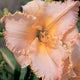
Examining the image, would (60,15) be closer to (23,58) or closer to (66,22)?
(66,22)

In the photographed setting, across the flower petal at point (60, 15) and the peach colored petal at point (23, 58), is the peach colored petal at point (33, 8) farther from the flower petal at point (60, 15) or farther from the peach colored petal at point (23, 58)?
the peach colored petal at point (23, 58)

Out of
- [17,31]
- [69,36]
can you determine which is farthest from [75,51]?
[17,31]

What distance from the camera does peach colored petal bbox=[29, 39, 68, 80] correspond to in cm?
42

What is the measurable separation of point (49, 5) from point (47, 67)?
0.16 m

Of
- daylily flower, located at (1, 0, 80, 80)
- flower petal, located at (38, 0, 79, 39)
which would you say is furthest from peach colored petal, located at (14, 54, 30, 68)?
flower petal, located at (38, 0, 79, 39)

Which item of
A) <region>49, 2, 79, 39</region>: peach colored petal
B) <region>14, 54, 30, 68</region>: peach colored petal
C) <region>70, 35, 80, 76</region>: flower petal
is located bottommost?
<region>14, 54, 30, 68</region>: peach colored petal

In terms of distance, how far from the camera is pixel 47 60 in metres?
0.46

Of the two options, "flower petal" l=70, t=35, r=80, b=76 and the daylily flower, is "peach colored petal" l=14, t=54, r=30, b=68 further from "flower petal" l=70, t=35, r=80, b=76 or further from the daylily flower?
"flower petal" l=70, t=35, r=80, b=76

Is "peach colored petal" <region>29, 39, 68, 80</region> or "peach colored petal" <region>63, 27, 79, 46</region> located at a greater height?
"peach colored petal" <region>63, 27, 79, 46</region>

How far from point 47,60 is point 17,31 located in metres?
0.11

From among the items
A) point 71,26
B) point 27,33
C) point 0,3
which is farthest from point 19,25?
point 0,3

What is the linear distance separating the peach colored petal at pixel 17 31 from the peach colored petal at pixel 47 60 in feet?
0.09

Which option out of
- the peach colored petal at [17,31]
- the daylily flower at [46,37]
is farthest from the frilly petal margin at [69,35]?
the peach colored petal at [17,31]

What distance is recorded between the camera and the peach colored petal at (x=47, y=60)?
42 centimetres
